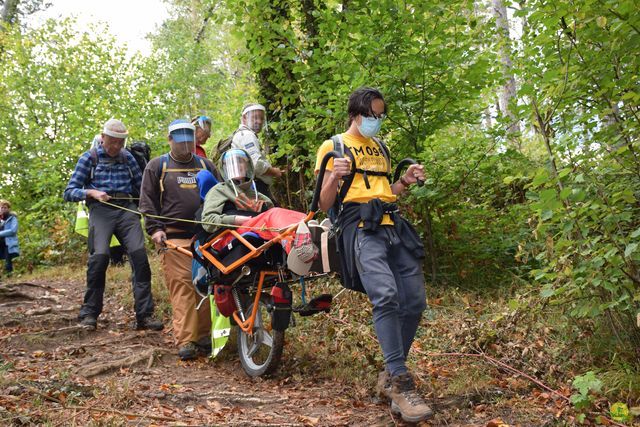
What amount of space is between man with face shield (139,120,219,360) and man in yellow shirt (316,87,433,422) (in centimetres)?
246

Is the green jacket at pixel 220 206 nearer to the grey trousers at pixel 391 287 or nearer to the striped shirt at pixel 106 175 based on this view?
the grey trousers at pixel 391 287

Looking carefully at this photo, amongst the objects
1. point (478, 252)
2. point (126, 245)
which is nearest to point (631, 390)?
point (478, 252)

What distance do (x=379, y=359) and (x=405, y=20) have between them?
368cm

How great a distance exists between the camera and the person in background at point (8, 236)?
13.8 metres

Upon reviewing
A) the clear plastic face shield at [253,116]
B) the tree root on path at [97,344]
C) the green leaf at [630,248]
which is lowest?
the tree root on path at [97,344]

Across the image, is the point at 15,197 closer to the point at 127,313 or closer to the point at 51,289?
the point at 51,289

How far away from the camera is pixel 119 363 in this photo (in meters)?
5.52

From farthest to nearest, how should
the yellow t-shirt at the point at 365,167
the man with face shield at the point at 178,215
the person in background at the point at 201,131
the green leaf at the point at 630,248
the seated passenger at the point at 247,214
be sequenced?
the person in background at the point at 201,131, the man with face shield at the point at 178,215, the seated passenger at the point at 247,214, the yellow t-shirt at the point at 365,167, the green leaf at the point at 630,248

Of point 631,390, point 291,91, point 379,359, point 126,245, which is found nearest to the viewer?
point 631,390

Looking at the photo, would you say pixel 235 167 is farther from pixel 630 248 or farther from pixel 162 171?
pixel 630 248

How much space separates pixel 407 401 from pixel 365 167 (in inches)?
63.4

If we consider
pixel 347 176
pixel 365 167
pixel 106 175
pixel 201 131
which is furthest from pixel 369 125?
pixel 106 175

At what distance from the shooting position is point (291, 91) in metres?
8.49

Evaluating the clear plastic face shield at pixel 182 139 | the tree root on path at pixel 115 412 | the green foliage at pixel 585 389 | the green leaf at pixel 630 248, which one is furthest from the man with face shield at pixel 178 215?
the green leaf at pixel 630 248
